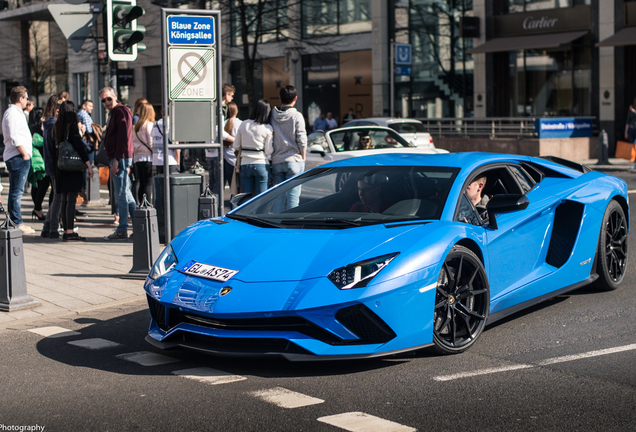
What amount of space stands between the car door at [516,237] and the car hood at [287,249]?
83 cm

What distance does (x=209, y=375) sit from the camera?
476 centimetres

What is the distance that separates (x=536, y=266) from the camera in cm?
604

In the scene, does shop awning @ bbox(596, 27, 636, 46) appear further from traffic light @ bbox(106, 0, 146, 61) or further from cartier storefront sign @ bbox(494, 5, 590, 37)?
traffic light @ bbox(106, 0, 146, 61)

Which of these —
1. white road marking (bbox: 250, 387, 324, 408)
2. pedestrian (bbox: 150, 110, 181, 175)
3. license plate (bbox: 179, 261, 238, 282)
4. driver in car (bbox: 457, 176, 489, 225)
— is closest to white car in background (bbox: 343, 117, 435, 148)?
pedestrian (bbox: 150, 110, 181, 175)

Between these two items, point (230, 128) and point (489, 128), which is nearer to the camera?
point (230, 128)

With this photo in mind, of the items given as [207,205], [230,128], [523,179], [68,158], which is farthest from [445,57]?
[523,179]

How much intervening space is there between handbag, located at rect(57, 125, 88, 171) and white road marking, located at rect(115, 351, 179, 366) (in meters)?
5.38

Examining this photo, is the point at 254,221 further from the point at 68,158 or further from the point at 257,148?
the point at 68,158

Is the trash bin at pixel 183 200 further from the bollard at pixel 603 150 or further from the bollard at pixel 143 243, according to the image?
the bollard at pixel 603 150

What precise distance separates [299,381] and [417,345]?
0.72 metres

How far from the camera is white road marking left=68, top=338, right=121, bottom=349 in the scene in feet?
18.4

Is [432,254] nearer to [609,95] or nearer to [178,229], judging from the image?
[178,229]

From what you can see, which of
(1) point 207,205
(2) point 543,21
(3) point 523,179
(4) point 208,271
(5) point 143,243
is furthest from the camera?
(2) point 543,21

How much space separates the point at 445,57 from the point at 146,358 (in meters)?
28.5
